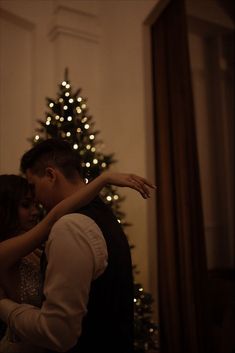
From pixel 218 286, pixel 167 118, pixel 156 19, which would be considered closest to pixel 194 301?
pixel 218 286

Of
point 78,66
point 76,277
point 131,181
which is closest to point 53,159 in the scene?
point 131,181

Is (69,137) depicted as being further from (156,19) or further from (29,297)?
(156,19)

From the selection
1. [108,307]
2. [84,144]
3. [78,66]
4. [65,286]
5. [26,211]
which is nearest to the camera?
[65,286]

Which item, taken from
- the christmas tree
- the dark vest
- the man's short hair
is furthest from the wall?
the dark vest

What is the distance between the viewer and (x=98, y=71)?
4.09 meters

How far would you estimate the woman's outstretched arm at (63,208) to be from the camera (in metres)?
1.18

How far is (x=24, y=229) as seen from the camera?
1636mm

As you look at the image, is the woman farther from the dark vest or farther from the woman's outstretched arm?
the dark vest

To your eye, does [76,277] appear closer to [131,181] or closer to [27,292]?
[131,181]

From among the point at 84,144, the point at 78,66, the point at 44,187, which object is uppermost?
the point at 78,66

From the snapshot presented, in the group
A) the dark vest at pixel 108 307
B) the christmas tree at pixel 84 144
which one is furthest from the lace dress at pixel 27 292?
the christmas tree at pixel 84 144

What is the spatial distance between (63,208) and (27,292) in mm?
514

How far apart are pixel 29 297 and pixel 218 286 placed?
239 cm

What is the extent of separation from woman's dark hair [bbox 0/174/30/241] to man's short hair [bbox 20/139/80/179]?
25 centimetres
